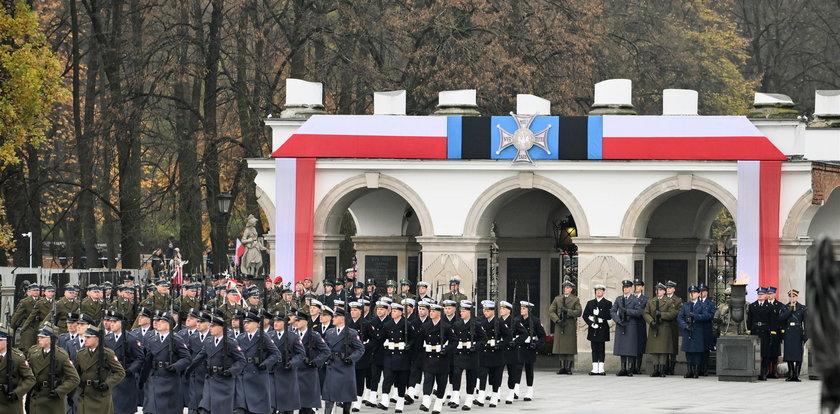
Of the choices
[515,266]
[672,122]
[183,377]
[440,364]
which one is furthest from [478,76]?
[183,377]

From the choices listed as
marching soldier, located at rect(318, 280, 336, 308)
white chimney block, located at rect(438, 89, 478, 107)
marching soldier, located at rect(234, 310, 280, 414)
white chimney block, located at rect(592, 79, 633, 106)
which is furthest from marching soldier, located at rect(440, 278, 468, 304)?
marching soldier, located at rect(234, 310, 280, 414)

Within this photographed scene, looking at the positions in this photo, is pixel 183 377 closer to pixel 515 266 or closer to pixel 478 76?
pixel 515 266

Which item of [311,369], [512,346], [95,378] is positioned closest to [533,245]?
[512,346]

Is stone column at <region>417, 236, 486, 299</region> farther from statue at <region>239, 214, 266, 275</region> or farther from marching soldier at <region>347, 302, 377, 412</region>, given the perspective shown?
marching soldier at <region>347, 302, 377, 412</region>

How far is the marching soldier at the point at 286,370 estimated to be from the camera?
1720 cm

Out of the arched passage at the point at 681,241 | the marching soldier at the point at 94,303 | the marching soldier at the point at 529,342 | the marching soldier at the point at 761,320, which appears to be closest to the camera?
the marching soldier at the point at 529,342

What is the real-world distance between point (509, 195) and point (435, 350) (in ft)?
26.6

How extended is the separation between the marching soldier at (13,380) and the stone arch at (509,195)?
13942mm

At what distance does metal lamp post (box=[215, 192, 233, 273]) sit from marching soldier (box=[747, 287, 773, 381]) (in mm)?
11265

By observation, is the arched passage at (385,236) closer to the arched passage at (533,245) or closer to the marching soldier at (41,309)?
the arched passage at (533,245)

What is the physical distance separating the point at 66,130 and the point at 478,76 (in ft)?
52.2

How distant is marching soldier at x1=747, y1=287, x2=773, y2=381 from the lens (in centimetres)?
2495

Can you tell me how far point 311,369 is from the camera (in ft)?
58.2

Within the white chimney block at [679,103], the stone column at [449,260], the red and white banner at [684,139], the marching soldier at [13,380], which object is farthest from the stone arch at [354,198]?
the marching soldier at [13,380]
